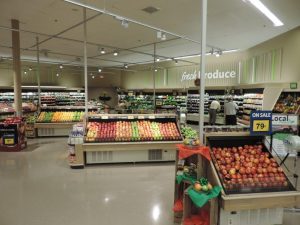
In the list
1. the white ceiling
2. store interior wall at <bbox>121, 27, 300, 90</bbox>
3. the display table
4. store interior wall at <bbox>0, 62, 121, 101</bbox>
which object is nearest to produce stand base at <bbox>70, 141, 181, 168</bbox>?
the white ceiling

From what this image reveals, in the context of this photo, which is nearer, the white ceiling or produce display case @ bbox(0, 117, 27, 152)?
the white ceiling

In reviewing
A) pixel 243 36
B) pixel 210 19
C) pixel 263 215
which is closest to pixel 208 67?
pixel 243 36

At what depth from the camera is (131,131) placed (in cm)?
613

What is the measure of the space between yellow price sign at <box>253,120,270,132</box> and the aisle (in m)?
1.70

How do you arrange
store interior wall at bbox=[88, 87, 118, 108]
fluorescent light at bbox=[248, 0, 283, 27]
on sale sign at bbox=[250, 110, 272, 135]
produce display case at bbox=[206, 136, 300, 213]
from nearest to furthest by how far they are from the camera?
produce display case at bbox=[206, 136, 300, 213] → on sale sign at bbox=[250, 110, 272, 135] → fluorescent light at bbox=[248, 0, 283, 27] → store interior wall at bbox=[88, 87, 118, 108]

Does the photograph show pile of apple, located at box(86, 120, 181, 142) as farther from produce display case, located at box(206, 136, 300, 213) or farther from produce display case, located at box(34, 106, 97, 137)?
produce display case, located at box(34, 106, 97, 137)

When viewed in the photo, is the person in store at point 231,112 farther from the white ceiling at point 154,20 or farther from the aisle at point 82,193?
the aisle at point 82,193

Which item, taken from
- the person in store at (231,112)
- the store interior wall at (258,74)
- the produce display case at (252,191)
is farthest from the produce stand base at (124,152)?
the person in store at (231,112)

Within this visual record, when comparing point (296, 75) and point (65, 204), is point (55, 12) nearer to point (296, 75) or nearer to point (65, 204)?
point (65, 204)

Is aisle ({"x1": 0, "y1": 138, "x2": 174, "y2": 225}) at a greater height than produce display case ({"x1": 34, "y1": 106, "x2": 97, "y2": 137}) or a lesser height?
lesser

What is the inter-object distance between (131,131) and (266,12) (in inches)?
192

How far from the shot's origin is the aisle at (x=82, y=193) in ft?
11.0

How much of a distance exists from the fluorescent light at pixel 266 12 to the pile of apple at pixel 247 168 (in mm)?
4226

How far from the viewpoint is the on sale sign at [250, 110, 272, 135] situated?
3.17m
